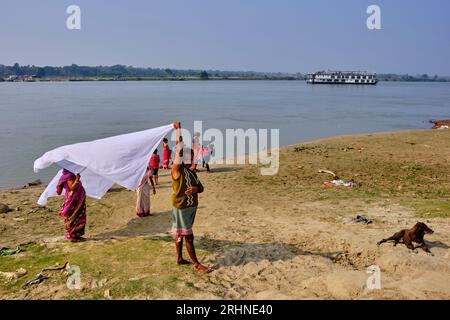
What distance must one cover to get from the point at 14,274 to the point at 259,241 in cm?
406

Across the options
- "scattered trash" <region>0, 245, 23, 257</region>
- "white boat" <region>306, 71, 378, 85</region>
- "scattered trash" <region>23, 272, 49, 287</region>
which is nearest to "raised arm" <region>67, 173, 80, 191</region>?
"scattered trash" <region>0, 245, 23, 257</region>

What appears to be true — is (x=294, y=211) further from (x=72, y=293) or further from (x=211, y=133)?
(x=211, y=133)

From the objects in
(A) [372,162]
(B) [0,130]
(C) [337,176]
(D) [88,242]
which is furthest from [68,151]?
(B) [0,130]

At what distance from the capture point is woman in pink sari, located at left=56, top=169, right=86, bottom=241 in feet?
25.7

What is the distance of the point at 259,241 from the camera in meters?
7.75

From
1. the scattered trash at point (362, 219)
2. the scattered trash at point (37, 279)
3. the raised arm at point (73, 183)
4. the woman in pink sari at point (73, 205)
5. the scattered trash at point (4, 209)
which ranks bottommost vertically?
the scattered trash at point (4, 209)

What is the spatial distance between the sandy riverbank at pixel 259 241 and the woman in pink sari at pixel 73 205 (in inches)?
11.3

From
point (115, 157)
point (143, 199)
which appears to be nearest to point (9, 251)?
point (115, 157)

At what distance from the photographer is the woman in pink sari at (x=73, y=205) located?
7.83 m

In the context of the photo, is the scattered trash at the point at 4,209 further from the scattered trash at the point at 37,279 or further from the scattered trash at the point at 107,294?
the scattered trash at the point at 107,294

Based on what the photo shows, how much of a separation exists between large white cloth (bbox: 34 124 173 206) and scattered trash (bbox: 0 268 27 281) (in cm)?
200

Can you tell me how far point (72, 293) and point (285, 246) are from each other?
3.57 m

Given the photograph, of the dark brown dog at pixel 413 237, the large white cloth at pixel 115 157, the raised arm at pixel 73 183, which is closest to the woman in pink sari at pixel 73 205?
the raised arm at pixel 73 183

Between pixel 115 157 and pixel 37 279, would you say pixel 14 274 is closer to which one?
pixel 37 279
